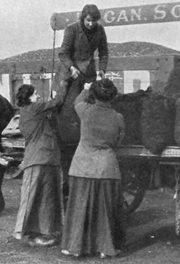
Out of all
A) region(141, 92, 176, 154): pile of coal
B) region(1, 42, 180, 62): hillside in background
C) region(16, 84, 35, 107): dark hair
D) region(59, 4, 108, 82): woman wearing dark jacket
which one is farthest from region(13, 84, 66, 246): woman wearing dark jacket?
region(1, 42, 180, 62): hillside in background

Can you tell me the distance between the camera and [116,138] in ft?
16.8

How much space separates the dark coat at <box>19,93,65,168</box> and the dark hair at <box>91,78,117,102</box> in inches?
24.0

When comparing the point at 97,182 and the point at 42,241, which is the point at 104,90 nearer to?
the point at 97,182

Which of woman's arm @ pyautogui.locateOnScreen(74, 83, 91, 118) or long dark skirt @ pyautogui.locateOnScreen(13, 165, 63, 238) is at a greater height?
woman's arm @ pyautogui.locateOnScreen(74, 83, 91, 118)

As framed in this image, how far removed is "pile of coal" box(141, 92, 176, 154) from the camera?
515 cm

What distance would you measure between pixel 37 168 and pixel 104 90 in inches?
42.9

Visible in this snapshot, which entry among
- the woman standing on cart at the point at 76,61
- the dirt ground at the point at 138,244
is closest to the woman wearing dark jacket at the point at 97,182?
the dirt ground at the point at 138,244

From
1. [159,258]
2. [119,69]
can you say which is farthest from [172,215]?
[119,69]

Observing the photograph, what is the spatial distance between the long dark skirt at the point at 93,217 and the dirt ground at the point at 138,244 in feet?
0.41

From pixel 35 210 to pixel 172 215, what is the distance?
7.62 feet

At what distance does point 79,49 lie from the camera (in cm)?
620

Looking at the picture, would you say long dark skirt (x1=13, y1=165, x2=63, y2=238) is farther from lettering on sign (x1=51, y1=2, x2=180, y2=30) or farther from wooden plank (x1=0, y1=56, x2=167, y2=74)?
lettering on sign (x1=51, y1=2, x2=180, y2=30)

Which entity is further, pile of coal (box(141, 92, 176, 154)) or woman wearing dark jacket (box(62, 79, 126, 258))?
pile of coal (box(141, 92, 176, 154))

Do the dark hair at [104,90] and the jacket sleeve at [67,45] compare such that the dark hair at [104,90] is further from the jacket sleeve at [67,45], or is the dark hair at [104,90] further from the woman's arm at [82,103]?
the jacket sleeve at [67,45]
